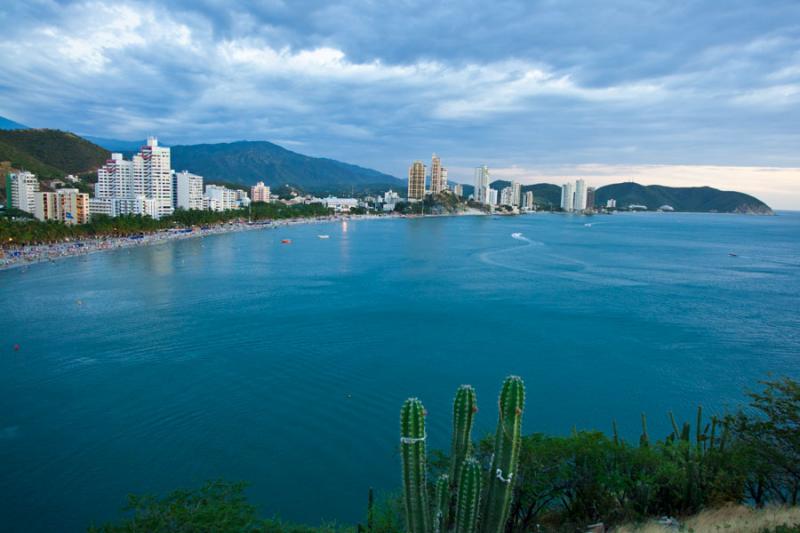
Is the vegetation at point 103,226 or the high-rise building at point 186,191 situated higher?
the high-rise building at point 186,191

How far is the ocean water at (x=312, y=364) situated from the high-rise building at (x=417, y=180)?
116154 mm

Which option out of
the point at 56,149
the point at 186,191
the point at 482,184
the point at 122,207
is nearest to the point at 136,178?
the point at 186,191

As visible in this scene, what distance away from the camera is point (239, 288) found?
30.2 meters

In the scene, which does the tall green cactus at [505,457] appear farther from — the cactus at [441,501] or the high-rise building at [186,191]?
the high-rise building at [186,191]

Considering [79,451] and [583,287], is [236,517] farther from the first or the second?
[583,287]

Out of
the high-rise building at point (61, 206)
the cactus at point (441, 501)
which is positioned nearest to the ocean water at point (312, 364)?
the cactus at point (441, 501)

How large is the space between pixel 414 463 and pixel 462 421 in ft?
2.65

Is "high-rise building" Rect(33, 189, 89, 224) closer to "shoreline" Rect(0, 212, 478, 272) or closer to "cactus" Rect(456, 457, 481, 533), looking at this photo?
"shoreline" Rect(0, 212, 478, 272)

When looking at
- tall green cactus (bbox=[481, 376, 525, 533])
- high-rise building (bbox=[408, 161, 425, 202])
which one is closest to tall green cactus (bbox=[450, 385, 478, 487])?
tall green cactus (bbox=[481, 376, 525, 533])

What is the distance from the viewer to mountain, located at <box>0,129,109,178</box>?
3733 inches

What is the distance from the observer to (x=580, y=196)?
191000mm

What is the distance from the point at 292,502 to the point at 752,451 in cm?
768

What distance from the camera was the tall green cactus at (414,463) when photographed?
211 inches

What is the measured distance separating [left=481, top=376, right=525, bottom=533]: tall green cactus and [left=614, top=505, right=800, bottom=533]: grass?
152 cm
